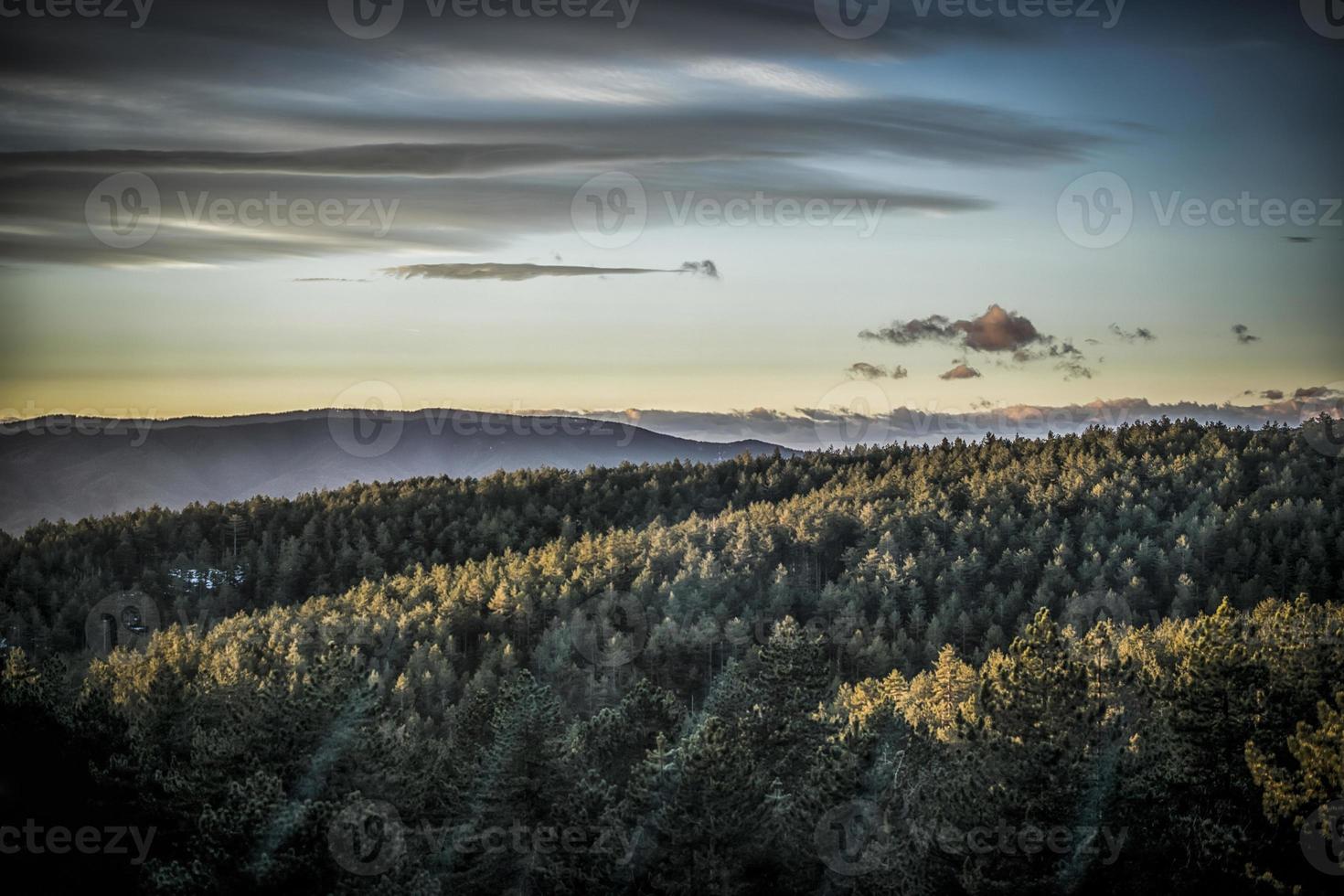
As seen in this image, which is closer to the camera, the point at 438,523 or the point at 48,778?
the point at 48,778

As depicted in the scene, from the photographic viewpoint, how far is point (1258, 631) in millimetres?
49719

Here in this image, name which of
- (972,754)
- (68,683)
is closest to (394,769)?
(972,754)

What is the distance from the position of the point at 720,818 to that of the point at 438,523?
14947 cm

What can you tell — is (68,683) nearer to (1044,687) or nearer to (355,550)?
(1044,687)

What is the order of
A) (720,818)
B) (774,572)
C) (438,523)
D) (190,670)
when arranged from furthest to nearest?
(438,523) < (774,572) < (190,670) < (720,818)

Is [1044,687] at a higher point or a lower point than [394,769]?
higher

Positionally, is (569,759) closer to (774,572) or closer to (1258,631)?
(1258,631)

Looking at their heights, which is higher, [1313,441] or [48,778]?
[1313,441]

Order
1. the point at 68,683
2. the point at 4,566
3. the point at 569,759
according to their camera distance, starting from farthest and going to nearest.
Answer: the point at 4,566 → the point at 68,683 → the point at 569,759

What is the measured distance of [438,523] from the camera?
185375mm

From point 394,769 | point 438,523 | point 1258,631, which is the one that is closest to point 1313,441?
point 438,523

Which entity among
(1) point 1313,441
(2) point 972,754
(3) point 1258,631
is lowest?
(2) point 972,754

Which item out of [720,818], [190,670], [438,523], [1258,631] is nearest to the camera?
[720,818]

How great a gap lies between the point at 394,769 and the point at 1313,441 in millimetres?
165177
